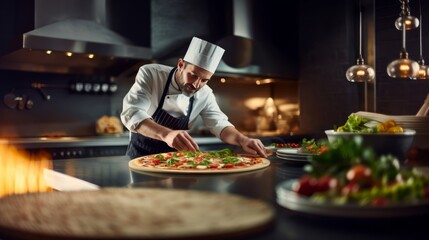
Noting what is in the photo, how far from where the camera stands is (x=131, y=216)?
85cm

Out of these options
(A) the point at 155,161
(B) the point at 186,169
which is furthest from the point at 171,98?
(B) the point at 186,169

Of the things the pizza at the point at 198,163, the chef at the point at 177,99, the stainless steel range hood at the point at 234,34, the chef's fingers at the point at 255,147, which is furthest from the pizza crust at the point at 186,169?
the stainless steel range hood at the point at 234,34

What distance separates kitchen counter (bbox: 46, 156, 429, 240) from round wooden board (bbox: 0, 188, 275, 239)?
2.4 inches

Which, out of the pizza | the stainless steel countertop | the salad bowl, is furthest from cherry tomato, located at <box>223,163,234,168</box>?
the stainless steel countertop

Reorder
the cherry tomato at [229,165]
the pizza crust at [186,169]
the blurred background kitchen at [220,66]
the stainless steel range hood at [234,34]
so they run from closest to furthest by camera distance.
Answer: the pizza crust at [186,169] < the cherry tomato at [229,165] < the blurred background kitchen at [220,66] < the stainless steel range hood at [234,34]

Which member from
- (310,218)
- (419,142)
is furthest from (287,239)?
(419,142)

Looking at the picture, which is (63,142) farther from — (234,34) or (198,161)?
(234,34)

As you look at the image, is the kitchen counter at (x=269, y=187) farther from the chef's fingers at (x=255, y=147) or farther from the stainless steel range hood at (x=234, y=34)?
the stainless steel range hood at (x=234, y=34)

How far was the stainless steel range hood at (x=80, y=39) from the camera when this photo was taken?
331cm

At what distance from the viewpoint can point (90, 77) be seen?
408 centimetres

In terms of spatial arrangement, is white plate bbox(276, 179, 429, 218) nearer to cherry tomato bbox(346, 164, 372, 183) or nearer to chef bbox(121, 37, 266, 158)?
cherry tomato bbox(346, 164, 372, 183)

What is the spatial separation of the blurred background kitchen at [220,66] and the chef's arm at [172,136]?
131 cm

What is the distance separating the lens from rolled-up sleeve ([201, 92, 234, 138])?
266 cm

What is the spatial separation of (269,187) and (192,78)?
1346 millimetres
